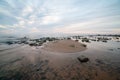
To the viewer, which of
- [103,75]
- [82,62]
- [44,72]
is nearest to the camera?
[103,75]

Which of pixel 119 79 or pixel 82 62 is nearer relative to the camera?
pixel 119 79

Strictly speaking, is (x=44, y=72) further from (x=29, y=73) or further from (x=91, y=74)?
(x=91, y=74)

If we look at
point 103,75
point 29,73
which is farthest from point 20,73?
point 103,75

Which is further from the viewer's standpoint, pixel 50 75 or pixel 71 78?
pixel 50 75

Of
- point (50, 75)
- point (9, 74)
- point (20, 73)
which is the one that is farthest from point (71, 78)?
point (9, 74)

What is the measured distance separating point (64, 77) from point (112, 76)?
376cm

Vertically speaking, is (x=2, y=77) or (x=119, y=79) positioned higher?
(x=2, y=77)

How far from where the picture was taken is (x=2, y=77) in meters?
6.10

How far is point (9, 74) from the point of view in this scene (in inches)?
257

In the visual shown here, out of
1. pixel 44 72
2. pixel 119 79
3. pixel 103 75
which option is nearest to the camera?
pixel 119 79

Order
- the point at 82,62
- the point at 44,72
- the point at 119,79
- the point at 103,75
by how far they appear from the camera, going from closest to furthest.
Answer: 1. the point at 119,79
2. the point at 103,75
3. the point at 44,72
4. the point at 82,62

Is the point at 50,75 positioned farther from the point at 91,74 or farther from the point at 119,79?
the point at 119,79

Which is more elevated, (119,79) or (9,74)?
(9,74)

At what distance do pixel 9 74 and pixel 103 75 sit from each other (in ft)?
25.0
